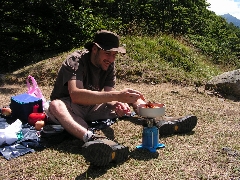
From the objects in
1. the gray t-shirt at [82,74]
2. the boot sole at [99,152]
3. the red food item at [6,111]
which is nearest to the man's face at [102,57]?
the gray t-shirt at [82,74]

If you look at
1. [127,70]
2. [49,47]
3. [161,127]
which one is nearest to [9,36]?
[49,47]

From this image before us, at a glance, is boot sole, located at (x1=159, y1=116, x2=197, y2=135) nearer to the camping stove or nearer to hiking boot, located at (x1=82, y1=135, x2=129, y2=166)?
the camping stove

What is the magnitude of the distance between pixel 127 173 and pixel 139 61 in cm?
563

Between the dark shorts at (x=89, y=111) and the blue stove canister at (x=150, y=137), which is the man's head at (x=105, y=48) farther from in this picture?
the blue stove canister at (x=150, y=137)

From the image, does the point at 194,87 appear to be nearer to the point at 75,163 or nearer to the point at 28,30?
the point at 75,163

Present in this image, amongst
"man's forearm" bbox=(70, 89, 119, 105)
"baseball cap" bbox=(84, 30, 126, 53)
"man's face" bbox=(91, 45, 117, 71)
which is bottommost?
"man's forearm" bbox=(70, 89, 119, 105)

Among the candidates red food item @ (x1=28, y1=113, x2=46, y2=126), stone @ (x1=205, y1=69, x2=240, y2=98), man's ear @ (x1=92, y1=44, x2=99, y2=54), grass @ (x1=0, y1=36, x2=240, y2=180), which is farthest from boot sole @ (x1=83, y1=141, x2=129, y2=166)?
stone @ (x1=205, y1=69, x2=240, y2=98)

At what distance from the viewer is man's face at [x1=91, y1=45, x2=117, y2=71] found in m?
3.75

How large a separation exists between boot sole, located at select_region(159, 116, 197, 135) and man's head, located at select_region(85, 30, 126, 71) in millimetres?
1010

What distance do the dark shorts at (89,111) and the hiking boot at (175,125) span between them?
0.73m

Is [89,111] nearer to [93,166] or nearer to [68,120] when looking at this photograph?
[68,120]

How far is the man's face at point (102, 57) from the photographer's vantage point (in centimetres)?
375

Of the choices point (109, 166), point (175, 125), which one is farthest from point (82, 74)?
point (175, 125)

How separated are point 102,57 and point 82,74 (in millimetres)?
297
